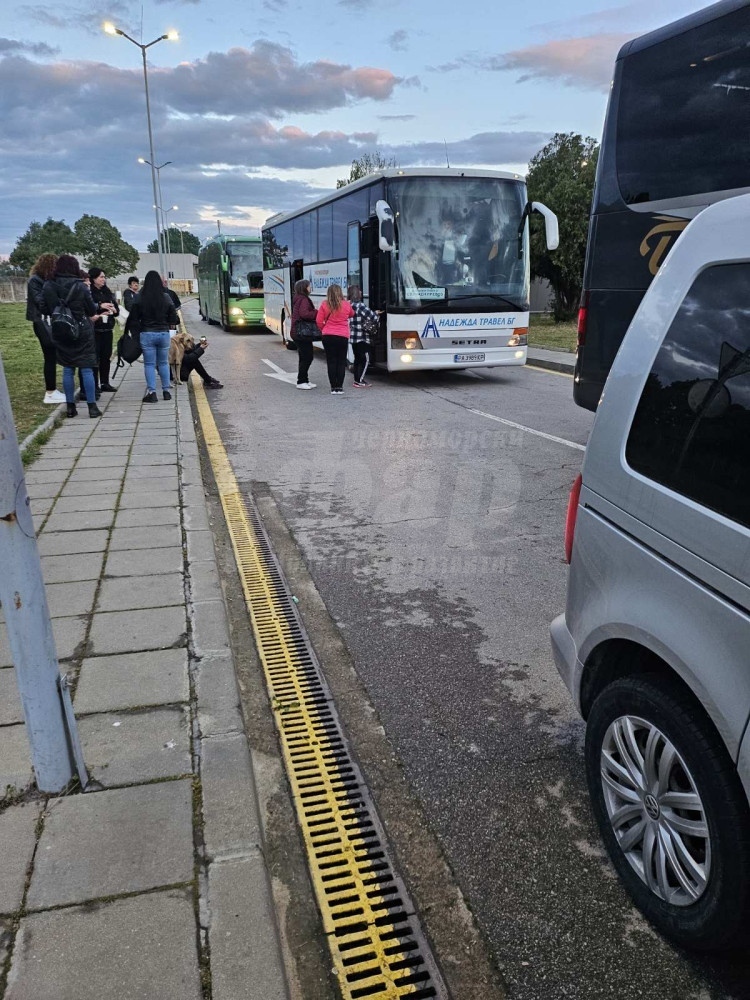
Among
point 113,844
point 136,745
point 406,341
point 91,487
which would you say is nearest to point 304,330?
point 406,341

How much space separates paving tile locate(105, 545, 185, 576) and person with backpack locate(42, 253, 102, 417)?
15.6 ft

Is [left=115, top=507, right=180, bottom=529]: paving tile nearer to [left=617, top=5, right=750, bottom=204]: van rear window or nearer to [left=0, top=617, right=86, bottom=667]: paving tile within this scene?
[left=0, top=617, right=86, bottom=667]: paving tile

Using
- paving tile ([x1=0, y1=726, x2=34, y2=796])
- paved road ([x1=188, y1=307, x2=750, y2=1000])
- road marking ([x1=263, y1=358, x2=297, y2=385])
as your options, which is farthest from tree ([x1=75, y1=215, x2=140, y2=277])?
paving tile ([x1=0, y1=726, x2=34, y2=796])

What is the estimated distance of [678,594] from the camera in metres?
1.89

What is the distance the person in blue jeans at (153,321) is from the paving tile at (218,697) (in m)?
7.54

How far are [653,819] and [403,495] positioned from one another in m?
4.46

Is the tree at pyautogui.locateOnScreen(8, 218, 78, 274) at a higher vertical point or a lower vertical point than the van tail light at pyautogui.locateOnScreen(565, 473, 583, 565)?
higher

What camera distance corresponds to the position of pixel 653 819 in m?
2.04

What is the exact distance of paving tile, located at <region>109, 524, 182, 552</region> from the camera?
15.8 ft

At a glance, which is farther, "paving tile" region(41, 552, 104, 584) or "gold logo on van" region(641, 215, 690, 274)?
"gold logo on van" region(641, 215, 690, 274)

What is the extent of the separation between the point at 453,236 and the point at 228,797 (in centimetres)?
1066

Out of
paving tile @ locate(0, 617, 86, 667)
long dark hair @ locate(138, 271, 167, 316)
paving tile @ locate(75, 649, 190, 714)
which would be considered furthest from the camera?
long dark hair @ locate(138, 271, 167, 316)

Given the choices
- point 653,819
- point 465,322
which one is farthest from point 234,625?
point 465,322

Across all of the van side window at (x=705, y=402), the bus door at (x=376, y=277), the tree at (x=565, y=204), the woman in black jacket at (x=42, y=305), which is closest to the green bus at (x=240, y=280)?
the tree at (x=565, y=204)
